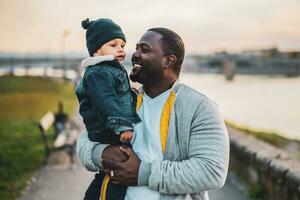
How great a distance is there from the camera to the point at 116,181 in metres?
2.12

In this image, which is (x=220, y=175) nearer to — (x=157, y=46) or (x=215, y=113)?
(x=215, y=113)

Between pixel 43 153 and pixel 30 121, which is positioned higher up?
pixel 43 153

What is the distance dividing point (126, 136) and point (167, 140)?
176 mm

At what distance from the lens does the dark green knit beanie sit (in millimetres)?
2445

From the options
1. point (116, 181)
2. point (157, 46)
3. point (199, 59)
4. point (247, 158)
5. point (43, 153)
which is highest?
point (157, 46)

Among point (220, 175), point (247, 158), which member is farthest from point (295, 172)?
point (220, 175)

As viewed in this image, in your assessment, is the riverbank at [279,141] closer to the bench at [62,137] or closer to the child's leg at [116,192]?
the bench at [62,137]

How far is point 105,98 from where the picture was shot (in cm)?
220

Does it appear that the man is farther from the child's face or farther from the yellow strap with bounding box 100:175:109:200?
the child's face

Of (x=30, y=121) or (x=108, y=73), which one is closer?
(x=108, y=73)

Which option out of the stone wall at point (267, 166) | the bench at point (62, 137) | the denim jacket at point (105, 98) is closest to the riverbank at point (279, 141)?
the stone wall at point (267, 166)

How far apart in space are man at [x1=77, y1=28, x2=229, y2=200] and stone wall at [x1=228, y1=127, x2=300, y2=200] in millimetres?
2750

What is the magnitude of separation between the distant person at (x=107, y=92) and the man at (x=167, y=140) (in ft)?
0.19

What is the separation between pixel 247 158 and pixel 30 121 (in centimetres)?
947
